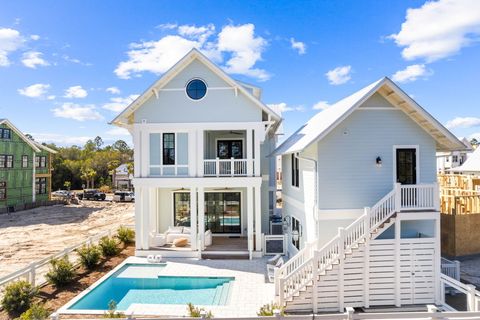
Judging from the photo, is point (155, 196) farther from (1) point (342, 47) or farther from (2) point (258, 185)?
(1) point (342, 47)

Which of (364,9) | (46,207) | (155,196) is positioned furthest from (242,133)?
(46,207)

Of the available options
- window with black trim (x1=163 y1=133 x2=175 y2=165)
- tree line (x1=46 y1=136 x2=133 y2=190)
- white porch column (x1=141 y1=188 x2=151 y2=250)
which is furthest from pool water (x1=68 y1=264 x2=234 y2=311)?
tree line (x1=46 y1=136 x2=133 y2=190)

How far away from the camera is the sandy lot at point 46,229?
16328 mm

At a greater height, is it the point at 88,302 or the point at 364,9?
the point at 364,9

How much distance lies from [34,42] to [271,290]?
21546mm

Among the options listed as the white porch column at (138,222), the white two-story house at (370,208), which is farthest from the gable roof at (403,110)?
the white porch column at (138,222)

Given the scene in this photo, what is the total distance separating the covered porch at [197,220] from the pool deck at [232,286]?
2.73 feet

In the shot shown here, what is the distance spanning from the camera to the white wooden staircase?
31.1ft

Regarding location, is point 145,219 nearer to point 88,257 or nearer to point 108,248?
point 108,248

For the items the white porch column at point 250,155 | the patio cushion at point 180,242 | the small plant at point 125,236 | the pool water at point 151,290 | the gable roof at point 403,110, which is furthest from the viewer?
the small plant at point 125,236

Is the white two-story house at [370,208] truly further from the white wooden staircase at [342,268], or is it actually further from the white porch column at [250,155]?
the white porch column at [250,155]

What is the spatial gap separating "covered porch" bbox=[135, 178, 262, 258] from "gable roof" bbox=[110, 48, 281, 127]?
12.7ft

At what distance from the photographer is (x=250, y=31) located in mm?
16312

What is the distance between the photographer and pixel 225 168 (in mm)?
16312
